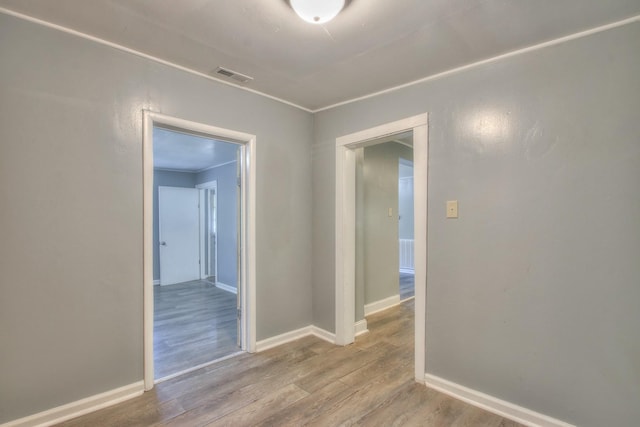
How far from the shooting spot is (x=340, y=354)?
2803 mm

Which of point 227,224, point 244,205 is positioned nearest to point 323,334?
point 244,205

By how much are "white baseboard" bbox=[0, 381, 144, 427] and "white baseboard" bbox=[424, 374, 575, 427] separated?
214 cm

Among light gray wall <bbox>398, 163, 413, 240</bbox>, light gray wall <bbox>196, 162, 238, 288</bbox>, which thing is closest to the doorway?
light gray wall <bbox>196, 162, 238, 288</bbox>

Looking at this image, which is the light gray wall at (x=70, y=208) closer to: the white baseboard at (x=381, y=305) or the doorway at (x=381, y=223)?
the doorway at (x=381, y=223)

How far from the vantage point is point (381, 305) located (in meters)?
4.11

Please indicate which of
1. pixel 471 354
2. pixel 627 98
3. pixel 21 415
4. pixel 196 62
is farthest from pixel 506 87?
pixel 21 415

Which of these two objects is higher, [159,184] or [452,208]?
[159,184]

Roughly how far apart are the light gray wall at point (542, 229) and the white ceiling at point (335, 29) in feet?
0.68

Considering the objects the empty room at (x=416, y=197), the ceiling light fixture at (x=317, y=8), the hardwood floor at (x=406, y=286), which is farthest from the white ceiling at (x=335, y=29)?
the hardwood floor at (x=406, y=286)

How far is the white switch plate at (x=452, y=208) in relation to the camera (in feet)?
7.27

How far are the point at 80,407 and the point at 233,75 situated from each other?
252 centimetres

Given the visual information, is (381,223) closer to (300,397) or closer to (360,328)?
(360,328)

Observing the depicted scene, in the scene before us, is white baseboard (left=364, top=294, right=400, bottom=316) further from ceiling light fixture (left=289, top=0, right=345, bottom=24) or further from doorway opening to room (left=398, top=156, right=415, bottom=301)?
ceiling light fixture (left=289, top=0, right=345, bottom=24)

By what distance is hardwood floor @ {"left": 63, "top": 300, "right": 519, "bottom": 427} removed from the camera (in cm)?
190
